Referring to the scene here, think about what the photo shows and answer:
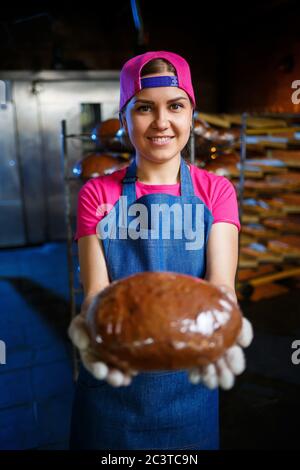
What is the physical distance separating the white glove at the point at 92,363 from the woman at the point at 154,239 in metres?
0.02

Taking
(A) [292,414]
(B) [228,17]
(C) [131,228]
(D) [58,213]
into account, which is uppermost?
(B) [228,17]

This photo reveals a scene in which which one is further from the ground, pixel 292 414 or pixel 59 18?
pixel 59 18

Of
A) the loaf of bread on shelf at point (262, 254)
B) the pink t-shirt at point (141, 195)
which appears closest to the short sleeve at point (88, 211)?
the pink t-shirt at point (141, 195)

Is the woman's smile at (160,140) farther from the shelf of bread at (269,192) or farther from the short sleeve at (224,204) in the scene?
the shelf of bread at (269,192)

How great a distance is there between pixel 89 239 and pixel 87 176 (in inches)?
52.3

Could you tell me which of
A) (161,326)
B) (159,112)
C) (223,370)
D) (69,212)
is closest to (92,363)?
(161,326)

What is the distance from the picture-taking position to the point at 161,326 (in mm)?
752

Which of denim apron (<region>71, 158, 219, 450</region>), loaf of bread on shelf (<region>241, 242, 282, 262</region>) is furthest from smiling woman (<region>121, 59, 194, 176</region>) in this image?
loaf of bread on shelf (<region>241, 242, 282, 262</region>)

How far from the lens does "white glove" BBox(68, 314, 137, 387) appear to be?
2.50 ft


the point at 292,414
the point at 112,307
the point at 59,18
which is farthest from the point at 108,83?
the point at 112,307

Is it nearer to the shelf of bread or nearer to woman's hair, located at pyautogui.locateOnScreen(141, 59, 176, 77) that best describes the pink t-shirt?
woman's hair, located at pyautogui.locateOnScreen(141, 59, 176, 77)

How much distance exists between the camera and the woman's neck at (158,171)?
111cm

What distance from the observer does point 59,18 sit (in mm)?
5414

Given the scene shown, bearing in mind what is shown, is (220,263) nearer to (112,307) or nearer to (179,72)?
(112,307)
